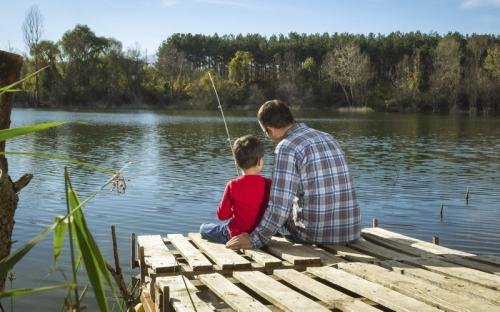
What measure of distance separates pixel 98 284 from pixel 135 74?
82.8 meters

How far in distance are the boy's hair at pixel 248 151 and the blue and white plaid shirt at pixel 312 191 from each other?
0.56ft

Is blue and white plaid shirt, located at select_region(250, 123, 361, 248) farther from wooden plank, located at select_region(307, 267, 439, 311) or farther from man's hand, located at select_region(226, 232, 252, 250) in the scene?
wooden plank, located at select_region(307, 267, 439, 311)

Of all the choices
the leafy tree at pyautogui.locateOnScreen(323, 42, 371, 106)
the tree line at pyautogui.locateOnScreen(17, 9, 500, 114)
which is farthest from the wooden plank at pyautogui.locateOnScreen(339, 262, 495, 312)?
the leafy tree at pyautogui.locateOnScreen(323, 42, 371, 106)

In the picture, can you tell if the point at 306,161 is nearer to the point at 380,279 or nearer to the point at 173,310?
the point at 380,279

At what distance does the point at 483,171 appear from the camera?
19.4 meters

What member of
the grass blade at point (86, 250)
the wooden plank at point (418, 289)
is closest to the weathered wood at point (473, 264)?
the wooden plank at point (418, 289)

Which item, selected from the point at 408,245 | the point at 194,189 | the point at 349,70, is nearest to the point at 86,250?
the point at 408,245

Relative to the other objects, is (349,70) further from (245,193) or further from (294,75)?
(245,193)

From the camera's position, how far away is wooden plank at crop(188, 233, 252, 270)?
4.33 m

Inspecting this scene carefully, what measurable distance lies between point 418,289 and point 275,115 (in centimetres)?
204

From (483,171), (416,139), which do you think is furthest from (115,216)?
(416,139)

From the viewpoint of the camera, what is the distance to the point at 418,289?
Result: 3.67 m

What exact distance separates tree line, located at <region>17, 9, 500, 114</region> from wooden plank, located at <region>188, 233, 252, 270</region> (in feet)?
230

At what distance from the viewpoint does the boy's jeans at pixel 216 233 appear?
5227 millimetres
